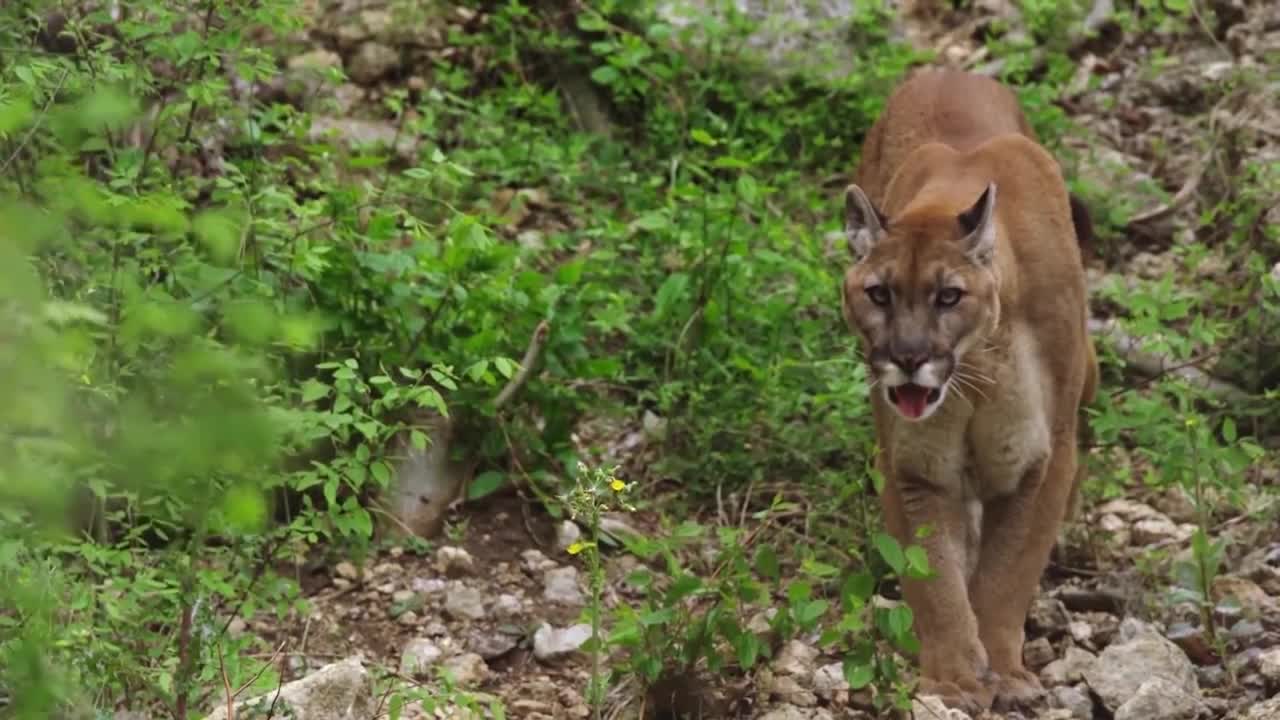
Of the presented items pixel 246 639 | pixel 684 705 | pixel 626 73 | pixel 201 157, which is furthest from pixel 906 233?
pixel 626 73

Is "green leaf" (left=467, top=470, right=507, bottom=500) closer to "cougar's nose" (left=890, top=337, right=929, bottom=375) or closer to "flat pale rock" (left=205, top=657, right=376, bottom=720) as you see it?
"cougar's nose" (left=890, top=337, right=929, bottom=375)

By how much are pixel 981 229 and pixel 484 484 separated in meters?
1.90

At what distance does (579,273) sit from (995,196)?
1.77m

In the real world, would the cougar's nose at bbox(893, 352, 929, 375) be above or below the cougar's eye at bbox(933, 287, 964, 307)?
below

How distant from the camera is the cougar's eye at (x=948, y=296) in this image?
529 cm

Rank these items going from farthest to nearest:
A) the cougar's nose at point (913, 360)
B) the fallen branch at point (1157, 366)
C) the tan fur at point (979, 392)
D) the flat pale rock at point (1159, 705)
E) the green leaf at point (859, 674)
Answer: the fallen branch at point (1157, 366) → the tan fur at point (979, 392) → the cougar's nose at point (913, 360) → the flat pale rock at point (1159, 705) → the green leaf at point (859, 674)

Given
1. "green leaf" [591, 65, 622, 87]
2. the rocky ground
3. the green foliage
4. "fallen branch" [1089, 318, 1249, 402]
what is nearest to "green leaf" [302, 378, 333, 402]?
the green foliage

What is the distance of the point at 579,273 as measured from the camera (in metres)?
6.68

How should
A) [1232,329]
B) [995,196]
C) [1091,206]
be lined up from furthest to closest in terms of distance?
[1091,206] < [1232,329] < [995,196]

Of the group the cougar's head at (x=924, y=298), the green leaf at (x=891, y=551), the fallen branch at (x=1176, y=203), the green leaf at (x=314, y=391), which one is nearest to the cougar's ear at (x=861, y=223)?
the cougar's head at (x=924, y=298)

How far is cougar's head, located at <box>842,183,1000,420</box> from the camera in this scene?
5.24m

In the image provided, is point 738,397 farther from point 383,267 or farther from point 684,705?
point 684,705

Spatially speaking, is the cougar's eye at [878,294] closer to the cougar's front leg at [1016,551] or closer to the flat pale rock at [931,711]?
the cougar's front leg at [1016,551]

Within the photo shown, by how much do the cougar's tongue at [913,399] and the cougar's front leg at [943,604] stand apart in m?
0.32
